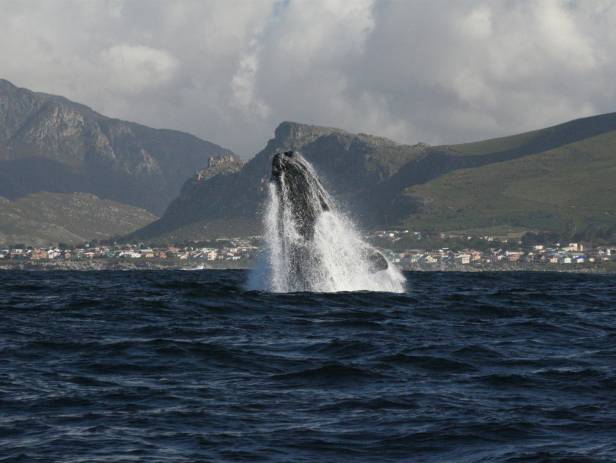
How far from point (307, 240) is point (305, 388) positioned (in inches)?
648

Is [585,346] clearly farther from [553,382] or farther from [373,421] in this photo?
[373,421]

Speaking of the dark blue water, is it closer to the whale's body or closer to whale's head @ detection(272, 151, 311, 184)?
the whale's body

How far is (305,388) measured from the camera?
1597cm

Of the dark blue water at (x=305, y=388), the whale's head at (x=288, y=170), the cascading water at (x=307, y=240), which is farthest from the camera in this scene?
the cascading water at (x=307, y=240)

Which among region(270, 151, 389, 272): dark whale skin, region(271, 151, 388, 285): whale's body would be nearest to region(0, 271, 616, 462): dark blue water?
region(271, 151, 388, 285): whale's body

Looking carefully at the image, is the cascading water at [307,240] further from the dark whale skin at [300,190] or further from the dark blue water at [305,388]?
the dark blue water at [305,388]

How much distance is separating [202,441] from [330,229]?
66.8ft

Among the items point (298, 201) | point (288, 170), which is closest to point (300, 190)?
point (298, 201)

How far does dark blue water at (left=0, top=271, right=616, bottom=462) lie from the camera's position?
12266 millimetres

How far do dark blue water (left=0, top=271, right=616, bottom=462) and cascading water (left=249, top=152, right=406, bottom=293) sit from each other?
4.32 meters

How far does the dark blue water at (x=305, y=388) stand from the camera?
12266 millimetres

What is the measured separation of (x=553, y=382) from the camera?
1684 centimetres

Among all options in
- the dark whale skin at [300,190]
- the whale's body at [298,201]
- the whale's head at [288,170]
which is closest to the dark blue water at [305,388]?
the whale's body at [298,201]

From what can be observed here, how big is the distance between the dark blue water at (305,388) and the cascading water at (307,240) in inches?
170
